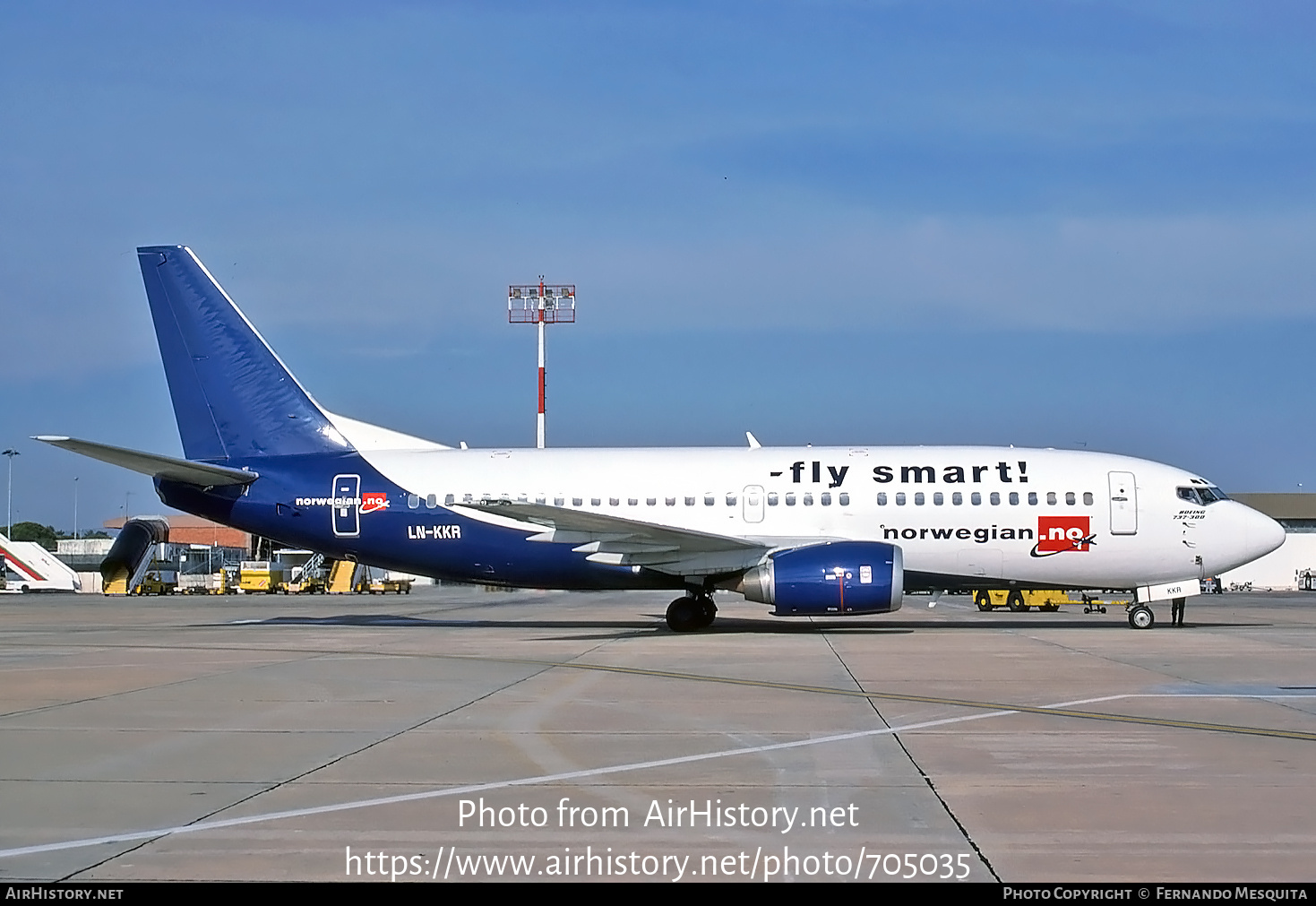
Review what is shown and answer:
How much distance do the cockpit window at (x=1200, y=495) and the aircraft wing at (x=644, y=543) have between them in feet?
27.5

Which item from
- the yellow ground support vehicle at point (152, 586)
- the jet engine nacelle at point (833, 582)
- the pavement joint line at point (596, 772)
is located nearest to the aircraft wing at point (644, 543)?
the jet engine nacelle at point (833, 582)

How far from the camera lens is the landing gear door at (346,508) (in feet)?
86.8

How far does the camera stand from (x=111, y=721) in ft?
38.2

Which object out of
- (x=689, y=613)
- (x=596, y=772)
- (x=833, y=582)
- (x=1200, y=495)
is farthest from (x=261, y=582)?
(x=596, y=772)

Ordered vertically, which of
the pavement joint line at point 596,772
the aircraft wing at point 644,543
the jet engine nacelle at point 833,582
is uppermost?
the aircraft wing at point 644,543

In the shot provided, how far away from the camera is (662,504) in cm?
2600

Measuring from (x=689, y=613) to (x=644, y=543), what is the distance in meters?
2.04

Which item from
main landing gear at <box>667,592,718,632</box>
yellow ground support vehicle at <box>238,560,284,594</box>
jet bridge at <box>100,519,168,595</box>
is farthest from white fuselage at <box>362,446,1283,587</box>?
jet bridge at <box>100,519,168,595</box>

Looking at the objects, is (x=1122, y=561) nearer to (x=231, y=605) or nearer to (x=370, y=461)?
(x=370, y=461)

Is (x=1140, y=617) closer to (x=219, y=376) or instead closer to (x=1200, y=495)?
(x=1200, y=495)

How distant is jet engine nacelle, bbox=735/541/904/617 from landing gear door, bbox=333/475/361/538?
8672 millimetres

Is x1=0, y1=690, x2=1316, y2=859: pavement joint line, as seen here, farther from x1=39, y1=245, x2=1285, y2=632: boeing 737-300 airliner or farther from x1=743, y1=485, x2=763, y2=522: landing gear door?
x1=743, y1=485, x2=763, y2=522: landing gear door

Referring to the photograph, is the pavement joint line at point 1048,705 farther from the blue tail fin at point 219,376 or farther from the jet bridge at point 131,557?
the jet bridge at point 131,557
